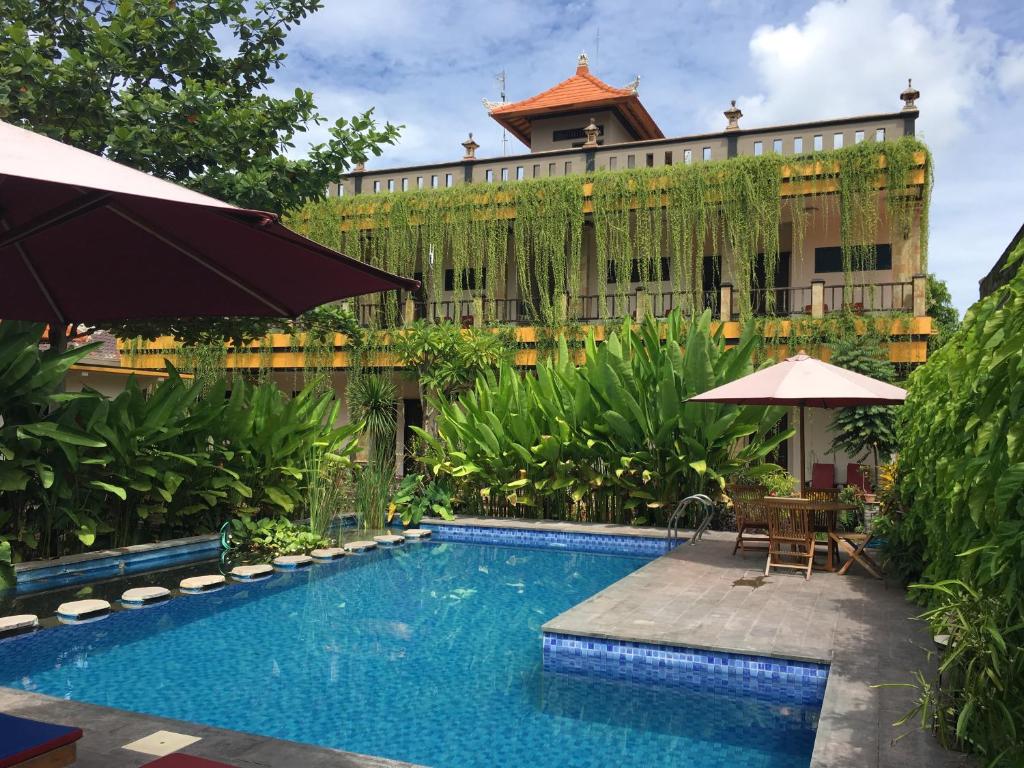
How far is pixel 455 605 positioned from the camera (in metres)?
7.67

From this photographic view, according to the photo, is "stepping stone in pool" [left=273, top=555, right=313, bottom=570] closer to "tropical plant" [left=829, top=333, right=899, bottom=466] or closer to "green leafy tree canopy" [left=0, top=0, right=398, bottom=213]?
"green leafy tree canopy" [left=0, top=0, right=398, bottom=213]

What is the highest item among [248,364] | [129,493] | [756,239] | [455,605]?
[756,239]

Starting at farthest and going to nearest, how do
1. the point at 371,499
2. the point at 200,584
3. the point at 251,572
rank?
the point at 371,499, the point at 251,572, the point at 200,584

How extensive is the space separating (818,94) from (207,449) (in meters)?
20.8

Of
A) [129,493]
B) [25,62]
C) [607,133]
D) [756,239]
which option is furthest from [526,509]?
[607,133]

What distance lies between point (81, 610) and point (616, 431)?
6.66m

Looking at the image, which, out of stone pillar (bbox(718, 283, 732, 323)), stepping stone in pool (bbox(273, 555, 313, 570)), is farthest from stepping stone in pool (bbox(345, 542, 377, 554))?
stone pillar (bbox(718, 283, 732, 323))

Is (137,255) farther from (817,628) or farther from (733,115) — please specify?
(733,115)

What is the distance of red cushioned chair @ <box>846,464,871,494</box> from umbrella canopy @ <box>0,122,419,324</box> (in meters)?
10.7

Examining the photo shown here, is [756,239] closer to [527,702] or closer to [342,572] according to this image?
[342,572]

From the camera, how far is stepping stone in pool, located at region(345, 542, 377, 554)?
33.2 ft

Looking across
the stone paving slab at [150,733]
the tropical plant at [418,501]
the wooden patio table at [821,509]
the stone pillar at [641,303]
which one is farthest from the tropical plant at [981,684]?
the stone pillar at [641,303]

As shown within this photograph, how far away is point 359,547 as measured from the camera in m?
10.2

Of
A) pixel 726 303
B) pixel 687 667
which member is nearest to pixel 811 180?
pixel 726 303
